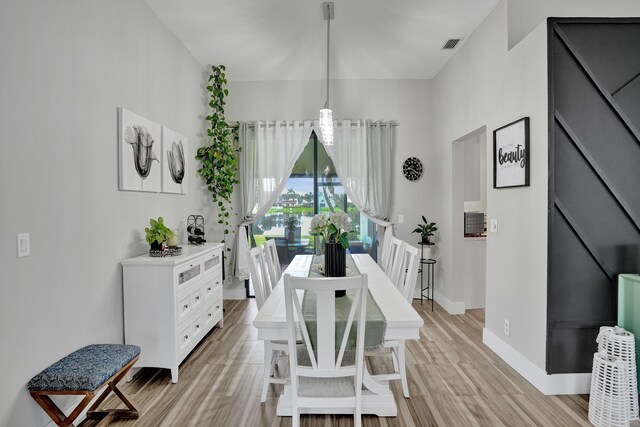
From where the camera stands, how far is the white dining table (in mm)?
1881

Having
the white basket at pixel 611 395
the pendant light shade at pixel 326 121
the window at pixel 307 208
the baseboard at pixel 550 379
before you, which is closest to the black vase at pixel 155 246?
the pendant light shade at pixel 326 121

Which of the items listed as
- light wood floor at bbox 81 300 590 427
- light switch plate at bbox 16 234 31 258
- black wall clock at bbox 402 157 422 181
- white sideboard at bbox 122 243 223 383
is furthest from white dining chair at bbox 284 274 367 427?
black wall clock at bbox 402 157 422 181

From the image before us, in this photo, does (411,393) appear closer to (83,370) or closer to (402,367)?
(402,367)

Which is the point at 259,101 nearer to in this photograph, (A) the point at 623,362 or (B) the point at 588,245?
(B) the point at 588,245

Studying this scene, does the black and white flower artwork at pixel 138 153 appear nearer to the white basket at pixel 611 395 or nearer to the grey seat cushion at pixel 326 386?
the grey seat cushion at pixel 326 386

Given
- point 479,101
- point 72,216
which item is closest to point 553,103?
point 479,101

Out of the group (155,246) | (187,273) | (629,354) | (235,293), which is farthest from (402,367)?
(235,293)

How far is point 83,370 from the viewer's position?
6.16 feet

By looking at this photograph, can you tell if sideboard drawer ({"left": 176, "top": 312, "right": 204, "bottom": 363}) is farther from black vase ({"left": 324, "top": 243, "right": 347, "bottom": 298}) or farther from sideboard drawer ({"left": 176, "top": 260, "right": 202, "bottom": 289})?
black vase ({"left": 324, "top": 243, "right": 347, "bottom": 298})

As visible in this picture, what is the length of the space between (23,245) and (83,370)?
728 mm

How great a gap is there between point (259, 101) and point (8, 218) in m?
3.58

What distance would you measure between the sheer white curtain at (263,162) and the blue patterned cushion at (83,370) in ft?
8.94

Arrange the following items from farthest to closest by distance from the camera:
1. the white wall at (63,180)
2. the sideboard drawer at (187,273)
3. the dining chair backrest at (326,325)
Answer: the sideboard drawer at (187,273) < the white wall at (63,180) < the dining chair backrest at (326,325)

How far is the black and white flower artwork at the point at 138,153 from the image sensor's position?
2678mm
